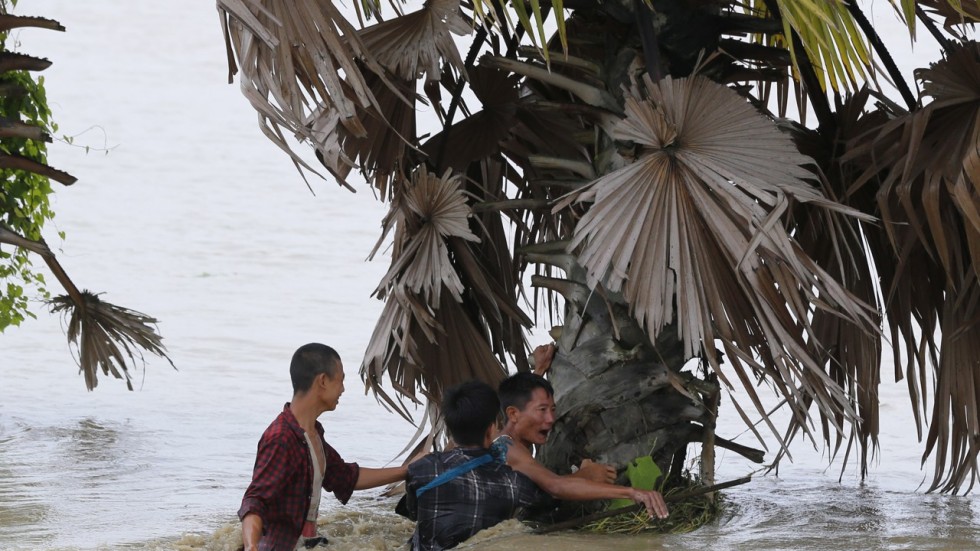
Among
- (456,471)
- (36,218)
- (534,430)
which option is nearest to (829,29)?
(534,430)

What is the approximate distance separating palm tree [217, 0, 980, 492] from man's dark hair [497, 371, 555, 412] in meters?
0.12

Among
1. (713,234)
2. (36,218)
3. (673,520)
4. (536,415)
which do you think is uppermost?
(36,218)

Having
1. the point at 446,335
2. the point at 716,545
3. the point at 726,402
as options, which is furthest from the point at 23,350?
the point at 716,545

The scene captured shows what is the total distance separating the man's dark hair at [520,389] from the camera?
15.4ft

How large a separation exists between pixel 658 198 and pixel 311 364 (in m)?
1.17

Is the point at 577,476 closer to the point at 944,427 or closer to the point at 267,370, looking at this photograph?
the point at 944,427

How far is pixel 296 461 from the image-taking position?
4.08 m

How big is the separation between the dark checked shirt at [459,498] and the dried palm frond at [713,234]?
31.7 inches

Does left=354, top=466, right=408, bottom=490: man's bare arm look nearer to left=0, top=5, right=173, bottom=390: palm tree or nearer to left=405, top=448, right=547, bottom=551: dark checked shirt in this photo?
Answer: left=405, top=448, right=547, bottom=551: dark checked shirt

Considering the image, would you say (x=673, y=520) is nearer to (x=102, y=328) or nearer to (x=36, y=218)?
(x=102, y=328)

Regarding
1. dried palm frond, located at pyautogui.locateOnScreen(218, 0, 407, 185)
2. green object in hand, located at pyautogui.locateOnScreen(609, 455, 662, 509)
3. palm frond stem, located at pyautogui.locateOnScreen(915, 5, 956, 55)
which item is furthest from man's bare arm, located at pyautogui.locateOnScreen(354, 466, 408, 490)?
palm frond stem, located at pyautogui.locateOnScreen(915, 5, 956, 55)

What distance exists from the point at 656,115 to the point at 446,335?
1463 millimetres

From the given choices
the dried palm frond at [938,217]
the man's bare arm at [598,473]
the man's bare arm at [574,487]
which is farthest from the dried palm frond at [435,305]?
the dried palm frond at [938,217]

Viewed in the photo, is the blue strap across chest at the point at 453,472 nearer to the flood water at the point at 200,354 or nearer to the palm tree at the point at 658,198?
the flood water at the point at 200,354
